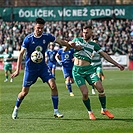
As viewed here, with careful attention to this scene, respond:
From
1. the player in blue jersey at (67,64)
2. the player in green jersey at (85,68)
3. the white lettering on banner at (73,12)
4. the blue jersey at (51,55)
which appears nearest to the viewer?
the player in green jersey at (85,68)

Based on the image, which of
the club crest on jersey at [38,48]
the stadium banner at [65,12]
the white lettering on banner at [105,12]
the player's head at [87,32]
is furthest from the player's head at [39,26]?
the white lettering on banner at [105,12]

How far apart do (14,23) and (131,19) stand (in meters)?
10.1

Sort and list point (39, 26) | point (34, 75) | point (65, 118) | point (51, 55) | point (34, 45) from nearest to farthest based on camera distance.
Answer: point (39, 26)
point (34, 45)
point (65, 118)
point (34, 75)
point (51, 55)

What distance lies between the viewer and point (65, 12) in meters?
43.7

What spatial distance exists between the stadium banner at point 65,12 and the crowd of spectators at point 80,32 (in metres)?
0.46

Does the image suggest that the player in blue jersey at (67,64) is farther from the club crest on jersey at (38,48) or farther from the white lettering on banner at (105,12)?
the white lettering on banner at (105,12)

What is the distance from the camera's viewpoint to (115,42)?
135 ft

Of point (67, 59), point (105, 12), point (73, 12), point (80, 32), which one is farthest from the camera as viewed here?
point (73, 12)

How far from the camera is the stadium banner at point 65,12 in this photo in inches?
1686

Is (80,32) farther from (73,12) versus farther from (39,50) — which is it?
(39,50)

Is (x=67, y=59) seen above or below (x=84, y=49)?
below

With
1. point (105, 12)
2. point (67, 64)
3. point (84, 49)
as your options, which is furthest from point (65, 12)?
point (84, 49)

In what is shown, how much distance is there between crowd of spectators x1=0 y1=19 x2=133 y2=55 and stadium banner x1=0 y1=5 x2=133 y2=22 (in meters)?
0.46

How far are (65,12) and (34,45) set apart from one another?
3211cm
